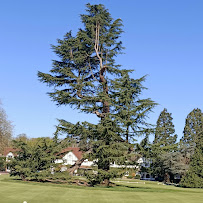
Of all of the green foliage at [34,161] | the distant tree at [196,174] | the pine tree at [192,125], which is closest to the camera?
the green foliage at [34,161]

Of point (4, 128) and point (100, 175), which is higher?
point (4, 128)

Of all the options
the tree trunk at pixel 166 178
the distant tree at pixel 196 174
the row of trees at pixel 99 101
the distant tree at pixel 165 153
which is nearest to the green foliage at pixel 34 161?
the row of trees at pixel 99 101

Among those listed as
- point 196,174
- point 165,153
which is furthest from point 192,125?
point 165,153

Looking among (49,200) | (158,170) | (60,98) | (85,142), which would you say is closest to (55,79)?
(60,98)

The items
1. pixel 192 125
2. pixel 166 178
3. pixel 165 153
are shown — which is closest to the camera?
pixel 165 153

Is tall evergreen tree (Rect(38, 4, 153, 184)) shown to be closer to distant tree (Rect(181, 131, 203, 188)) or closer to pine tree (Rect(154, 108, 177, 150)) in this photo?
distant tree (Rect(181, 131, 203, 188))

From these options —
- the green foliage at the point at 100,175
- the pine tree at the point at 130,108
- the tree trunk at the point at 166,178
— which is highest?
the pine tree at the point at 130,108

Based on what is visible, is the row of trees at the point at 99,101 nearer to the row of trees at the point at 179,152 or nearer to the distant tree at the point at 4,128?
the row of trees at the point at 179,152

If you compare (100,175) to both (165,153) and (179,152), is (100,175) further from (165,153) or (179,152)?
(179,152)

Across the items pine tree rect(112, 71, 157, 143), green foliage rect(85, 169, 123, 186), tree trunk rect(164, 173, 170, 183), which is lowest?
tree trunk rect(164, 173, 170, 183)

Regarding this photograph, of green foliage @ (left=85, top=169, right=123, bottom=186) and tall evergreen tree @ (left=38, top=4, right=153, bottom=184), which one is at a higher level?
tall evergreen tree @ (left=38, top=4, right=153, bottom=184)

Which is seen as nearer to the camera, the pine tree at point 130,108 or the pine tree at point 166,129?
the pine tree at point 130,108

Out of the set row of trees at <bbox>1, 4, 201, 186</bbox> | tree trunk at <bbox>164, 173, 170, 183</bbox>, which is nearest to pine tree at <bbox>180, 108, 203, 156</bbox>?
tree trunk at <bbox>164, 173, 170, 183</bbox>

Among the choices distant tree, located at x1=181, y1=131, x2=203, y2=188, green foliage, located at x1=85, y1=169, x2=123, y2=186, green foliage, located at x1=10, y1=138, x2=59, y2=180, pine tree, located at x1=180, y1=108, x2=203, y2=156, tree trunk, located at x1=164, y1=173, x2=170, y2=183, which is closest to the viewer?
green foliage, located at x1=85, y1=169, x2=123, y2=186
